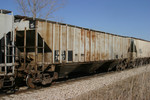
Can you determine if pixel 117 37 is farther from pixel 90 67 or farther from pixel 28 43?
pixel 28 43

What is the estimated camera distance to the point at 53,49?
29.6 feet

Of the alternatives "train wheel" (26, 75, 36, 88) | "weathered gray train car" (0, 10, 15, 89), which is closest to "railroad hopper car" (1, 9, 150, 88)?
"train wheel" (26, 75, 36, 88)

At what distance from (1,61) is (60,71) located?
3282mm

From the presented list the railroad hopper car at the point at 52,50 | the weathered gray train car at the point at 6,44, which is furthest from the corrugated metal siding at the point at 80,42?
the weathered gray train car at the point at 6,44

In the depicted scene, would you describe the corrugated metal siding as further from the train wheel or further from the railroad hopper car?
the train wheel

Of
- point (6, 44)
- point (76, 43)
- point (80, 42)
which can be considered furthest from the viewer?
point (80, 42)

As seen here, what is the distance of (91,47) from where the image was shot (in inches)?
470

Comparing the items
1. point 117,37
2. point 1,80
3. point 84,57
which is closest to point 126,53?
point 117,37

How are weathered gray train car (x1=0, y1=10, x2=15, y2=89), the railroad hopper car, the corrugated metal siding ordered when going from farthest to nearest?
the corrugated metal siding → the railroad hopper car → weathered gray train car (x1=0, y1=10, x2=15, y2=89)

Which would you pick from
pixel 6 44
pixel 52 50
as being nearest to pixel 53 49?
pixel 52 50

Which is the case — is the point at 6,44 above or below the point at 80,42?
below

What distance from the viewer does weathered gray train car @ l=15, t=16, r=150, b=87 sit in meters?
8.24

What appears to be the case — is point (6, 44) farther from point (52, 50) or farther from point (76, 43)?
point (76, 43)

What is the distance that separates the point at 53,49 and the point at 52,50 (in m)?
0.09
